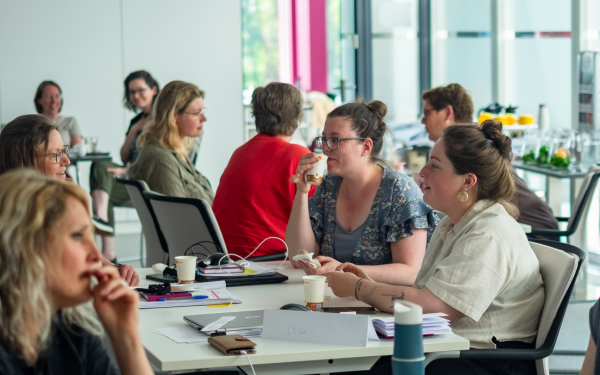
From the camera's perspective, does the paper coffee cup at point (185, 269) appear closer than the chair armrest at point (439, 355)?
No

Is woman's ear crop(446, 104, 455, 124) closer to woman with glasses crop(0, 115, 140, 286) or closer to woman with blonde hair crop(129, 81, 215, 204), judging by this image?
woman with blonde hair crop(129, 81, 215, 204)

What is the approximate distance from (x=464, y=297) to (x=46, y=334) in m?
1.08

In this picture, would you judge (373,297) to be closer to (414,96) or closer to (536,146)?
(536,146)

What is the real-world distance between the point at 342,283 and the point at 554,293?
0.58 metres

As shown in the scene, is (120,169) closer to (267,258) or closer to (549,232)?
(267,258)

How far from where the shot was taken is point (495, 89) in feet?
26.1

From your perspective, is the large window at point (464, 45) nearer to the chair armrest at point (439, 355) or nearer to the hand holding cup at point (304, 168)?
the hand holding cup at point (304, 168)

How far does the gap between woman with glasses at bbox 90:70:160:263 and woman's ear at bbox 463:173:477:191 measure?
336 centimetres

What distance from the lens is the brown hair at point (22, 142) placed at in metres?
2.08

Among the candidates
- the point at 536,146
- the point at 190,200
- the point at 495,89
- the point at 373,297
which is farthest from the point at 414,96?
the point at 373,297

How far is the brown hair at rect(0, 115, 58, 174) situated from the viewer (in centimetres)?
208

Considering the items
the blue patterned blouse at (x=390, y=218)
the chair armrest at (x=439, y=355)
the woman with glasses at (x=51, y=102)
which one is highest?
the woman with glasses at (x=51, y=102)

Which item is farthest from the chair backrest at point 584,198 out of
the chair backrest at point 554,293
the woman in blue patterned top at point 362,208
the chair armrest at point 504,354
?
the chair armrest at point 504,354

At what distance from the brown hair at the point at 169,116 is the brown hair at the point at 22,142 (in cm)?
135
